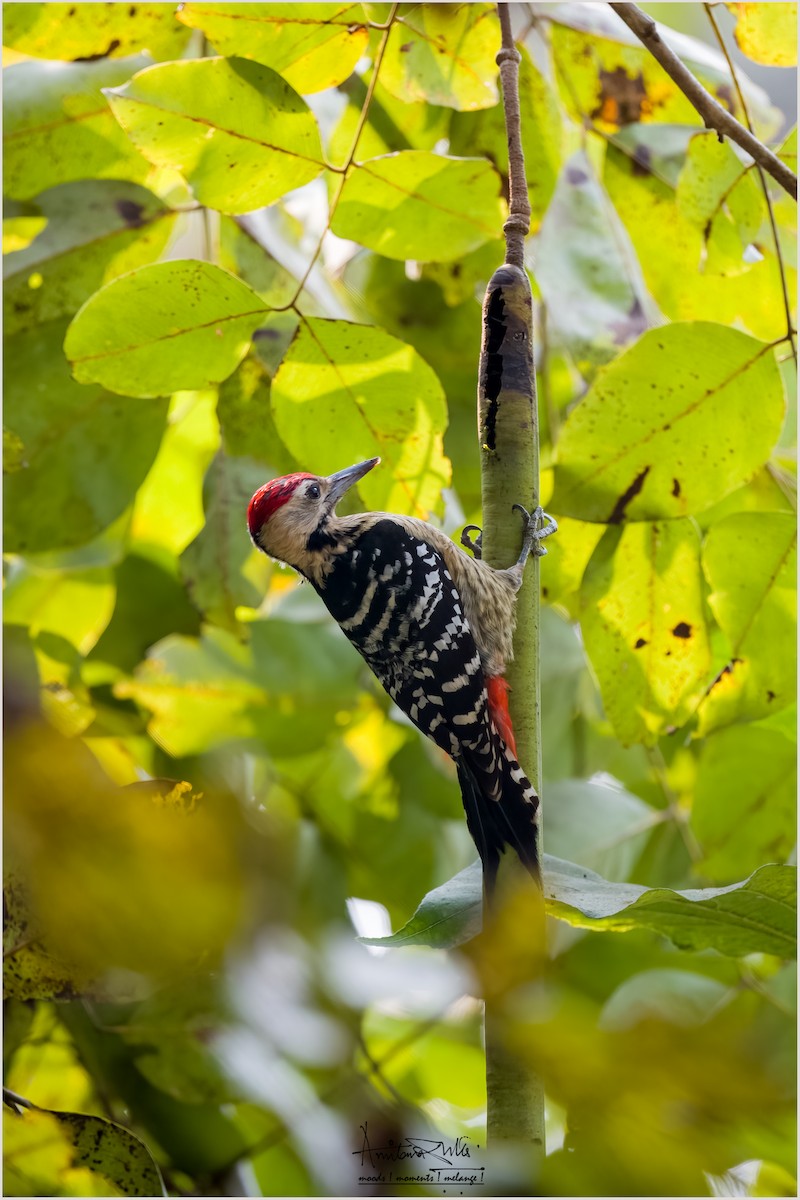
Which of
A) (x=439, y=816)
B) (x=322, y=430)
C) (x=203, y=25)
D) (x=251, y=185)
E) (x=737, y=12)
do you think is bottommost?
(x=439, y=816)

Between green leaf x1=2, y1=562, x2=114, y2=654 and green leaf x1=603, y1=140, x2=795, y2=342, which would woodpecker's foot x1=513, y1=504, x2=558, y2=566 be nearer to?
green leaf x1=603, y1=140, x2=795, y2=342

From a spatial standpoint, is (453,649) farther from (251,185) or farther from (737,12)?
(737,12)

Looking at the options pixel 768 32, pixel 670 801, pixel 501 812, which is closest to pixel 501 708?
pixel 501 812

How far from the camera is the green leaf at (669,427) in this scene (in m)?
1.06

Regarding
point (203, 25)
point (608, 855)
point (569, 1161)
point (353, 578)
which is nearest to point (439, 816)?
point (608, 855)

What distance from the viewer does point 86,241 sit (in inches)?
49.8

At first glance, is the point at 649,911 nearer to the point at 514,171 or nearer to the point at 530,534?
the point at 530,534

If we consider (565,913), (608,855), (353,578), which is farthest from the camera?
(608,855)

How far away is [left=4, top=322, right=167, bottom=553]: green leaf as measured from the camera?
4.17 feet

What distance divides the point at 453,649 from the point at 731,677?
316mm

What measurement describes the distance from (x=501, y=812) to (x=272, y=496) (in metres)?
0.38

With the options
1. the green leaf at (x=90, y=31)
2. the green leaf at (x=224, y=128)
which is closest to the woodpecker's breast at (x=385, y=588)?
the green leaf at (x=224, y=128)

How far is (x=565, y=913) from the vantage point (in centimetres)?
84

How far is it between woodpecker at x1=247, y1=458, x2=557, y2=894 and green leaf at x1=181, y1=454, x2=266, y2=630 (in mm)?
107
